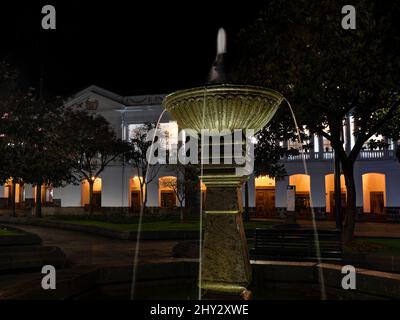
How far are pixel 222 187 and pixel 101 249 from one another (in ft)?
29.9

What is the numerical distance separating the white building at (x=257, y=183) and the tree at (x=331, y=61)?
19.1 meters

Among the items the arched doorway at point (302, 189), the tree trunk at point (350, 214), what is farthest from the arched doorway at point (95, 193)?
the tree trunk at point (350, 214)

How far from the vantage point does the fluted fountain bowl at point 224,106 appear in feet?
16.6

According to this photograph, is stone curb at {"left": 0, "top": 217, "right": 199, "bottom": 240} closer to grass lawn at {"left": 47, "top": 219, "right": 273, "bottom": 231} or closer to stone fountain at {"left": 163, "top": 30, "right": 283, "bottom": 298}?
grass lawn at {"left": 47, "top": 219, "right": 273, "bottom": 231}

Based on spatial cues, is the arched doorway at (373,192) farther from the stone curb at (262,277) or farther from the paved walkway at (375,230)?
the stone curb at (262,277)

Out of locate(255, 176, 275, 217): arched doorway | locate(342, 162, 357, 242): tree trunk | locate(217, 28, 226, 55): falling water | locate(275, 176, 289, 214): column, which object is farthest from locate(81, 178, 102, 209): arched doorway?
locate(217, 28, 226, 55): falling water

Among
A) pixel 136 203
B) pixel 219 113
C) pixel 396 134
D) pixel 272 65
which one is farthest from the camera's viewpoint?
pixel 136 203

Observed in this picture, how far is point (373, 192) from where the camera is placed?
3300 cm

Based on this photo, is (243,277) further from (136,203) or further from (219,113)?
(136,203)

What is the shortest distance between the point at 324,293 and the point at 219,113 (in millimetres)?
3539

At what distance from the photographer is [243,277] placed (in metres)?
5.34

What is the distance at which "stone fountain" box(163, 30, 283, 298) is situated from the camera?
5.20 m
